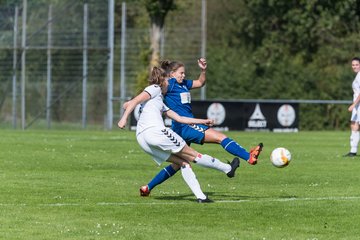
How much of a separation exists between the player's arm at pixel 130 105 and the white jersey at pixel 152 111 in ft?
0.35

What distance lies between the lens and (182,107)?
1588 centimetres

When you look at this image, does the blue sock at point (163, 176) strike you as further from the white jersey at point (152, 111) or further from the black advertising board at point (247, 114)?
the black advertising board at point (247, 114)

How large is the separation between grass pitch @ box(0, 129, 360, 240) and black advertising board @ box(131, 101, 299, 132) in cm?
1600

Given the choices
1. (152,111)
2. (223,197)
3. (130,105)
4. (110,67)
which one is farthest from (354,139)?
(110,67)

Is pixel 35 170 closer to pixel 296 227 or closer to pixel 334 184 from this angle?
pixel 334 184

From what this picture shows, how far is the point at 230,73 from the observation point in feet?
177

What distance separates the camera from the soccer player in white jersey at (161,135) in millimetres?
14148

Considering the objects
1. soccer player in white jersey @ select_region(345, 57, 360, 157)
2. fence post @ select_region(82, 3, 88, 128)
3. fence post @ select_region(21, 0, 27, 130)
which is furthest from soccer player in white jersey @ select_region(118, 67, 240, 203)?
fence post @ select_region(21, 0, 27, 130)

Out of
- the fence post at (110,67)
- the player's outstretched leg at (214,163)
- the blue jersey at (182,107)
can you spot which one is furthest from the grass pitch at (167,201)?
the fence post at (110,67)

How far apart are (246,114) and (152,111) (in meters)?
26.7

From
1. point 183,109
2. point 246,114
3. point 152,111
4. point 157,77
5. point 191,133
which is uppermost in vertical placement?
point 157,77

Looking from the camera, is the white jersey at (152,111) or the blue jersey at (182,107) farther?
the blue jersey at (182,107)

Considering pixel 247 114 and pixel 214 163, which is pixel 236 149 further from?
pixel 247 114

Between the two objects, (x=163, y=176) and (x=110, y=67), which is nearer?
(x=163, y=176)
